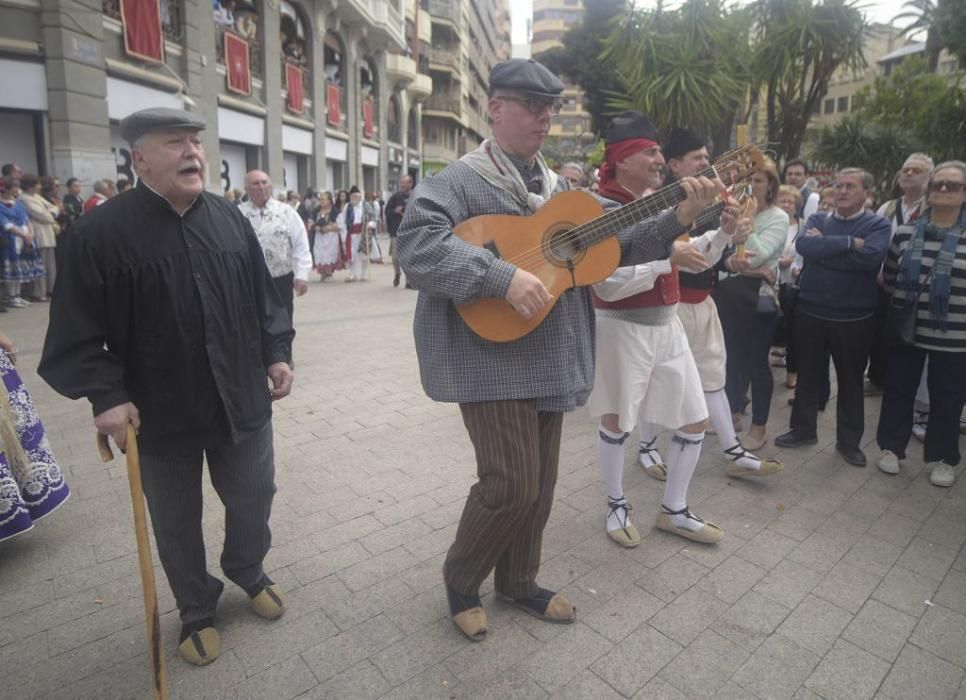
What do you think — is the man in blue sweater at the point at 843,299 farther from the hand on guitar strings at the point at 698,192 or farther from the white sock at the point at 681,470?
the hand on guitar strings at the point at 698,192

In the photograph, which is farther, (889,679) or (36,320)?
(36,320)

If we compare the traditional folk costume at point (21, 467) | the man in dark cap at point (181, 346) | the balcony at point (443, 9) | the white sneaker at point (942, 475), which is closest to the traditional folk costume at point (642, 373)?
the man in dark cap at point (181, 346)

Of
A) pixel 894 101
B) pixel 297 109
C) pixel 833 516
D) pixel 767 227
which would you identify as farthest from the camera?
pixel 297 109

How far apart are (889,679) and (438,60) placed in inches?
1986

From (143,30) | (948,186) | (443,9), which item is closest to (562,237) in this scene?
(948,186)

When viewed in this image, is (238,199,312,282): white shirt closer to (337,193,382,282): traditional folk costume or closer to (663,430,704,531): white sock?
(663,430,704,531): white sock

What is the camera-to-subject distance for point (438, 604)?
2.88 meters

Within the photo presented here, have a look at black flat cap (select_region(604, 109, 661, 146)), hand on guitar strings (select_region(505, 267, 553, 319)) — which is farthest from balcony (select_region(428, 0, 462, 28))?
hand on guitar strings (select_region(505, 267, 553, 319))

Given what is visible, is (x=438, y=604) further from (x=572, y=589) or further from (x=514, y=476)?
(x=514, y=476)

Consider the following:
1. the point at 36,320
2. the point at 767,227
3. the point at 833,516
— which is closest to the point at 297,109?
the point at 36,320

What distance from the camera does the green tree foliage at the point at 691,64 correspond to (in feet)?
40.3

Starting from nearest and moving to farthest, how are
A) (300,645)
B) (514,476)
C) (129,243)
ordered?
(129,243) < (514,476) < (300,645)

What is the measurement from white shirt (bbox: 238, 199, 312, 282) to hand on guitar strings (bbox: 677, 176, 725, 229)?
4389mm

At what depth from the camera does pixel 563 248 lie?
2.48 m
